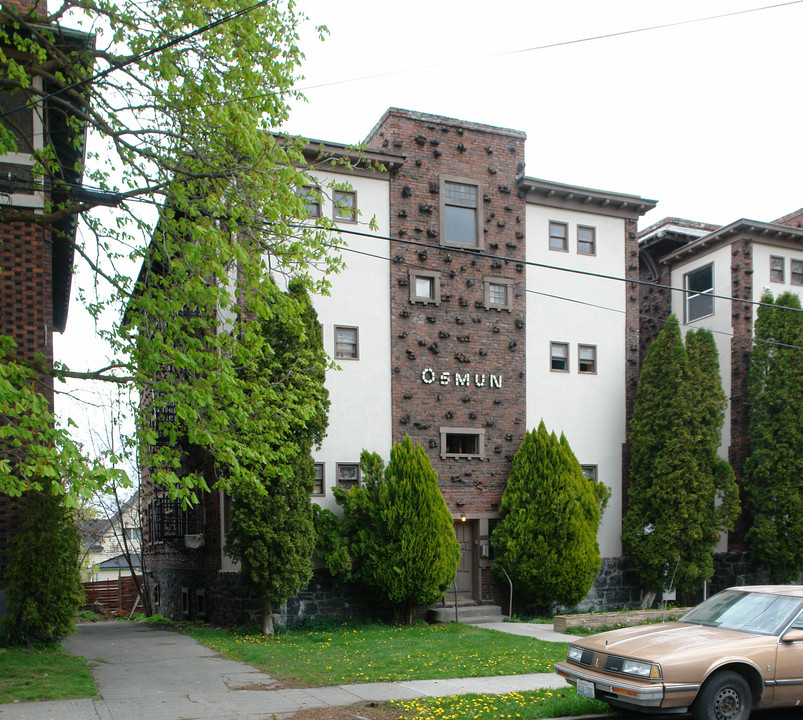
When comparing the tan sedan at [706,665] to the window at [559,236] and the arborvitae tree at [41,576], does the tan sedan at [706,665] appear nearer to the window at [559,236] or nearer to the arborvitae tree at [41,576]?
the arborvitae tree at [41,576]

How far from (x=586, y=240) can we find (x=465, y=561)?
9.65m

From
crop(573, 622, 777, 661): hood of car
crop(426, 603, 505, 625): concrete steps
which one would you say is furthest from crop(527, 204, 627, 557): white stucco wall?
crop(573, 622, 777, 661): hood of car

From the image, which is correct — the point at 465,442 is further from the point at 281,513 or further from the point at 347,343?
the point at 281,513

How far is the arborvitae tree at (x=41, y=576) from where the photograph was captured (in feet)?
45.3

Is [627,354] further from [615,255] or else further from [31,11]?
[31,11]

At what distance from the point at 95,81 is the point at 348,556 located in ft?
37.4

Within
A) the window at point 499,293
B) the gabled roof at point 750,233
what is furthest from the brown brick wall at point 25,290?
the gabled roof at point 750,233

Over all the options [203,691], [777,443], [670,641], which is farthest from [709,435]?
[203,691]

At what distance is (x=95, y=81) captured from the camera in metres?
11.5

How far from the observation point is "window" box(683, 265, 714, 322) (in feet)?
83.3

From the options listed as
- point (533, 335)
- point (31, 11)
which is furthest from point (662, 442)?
point (31, 11)

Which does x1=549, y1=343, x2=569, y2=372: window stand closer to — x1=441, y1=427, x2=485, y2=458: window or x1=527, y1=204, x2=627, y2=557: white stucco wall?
x1=527, y1=204, x2=627, y2=557: white stucco wall

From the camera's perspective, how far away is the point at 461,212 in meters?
22.1

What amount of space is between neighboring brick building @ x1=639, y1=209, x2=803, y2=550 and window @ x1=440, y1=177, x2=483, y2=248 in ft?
21.9
